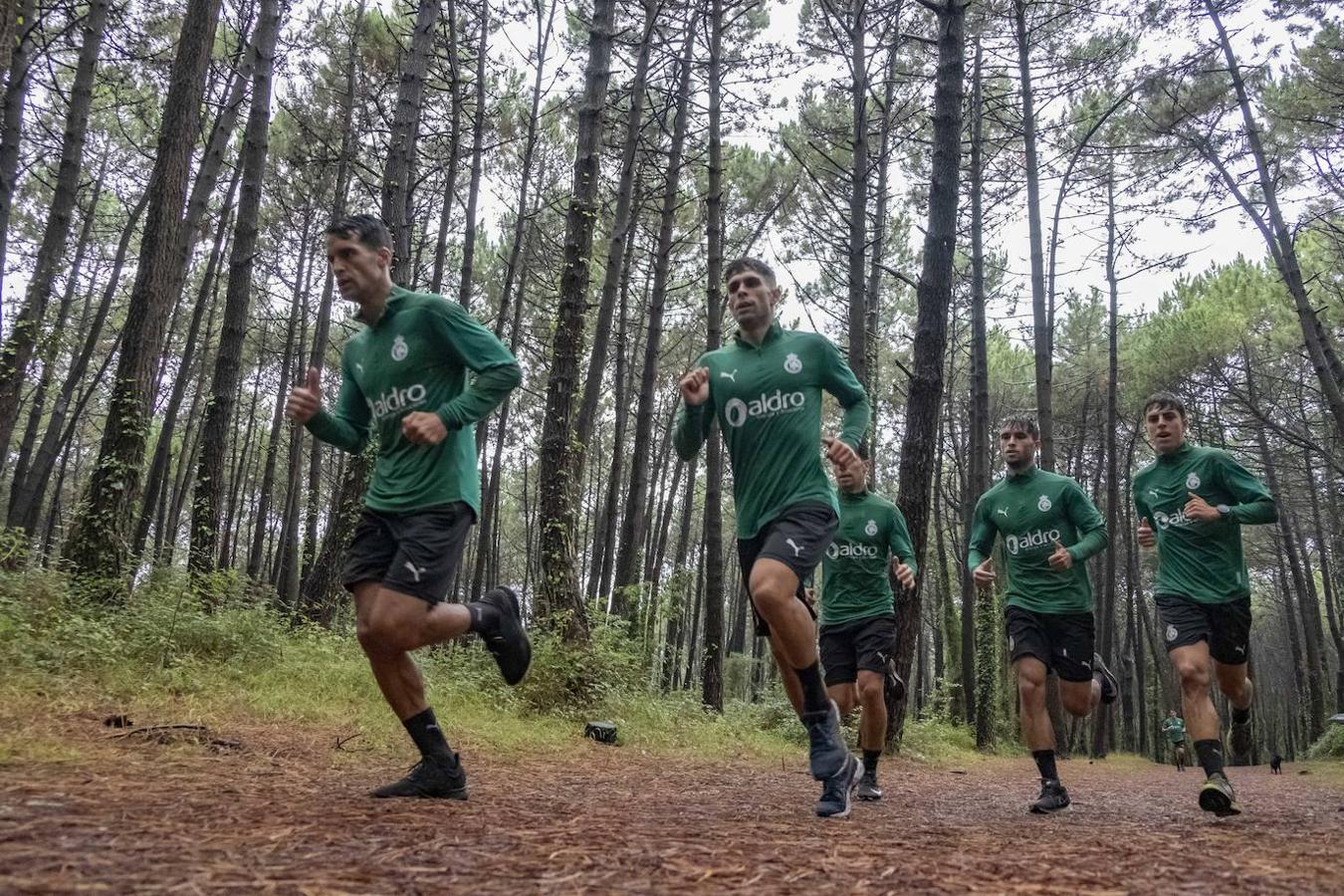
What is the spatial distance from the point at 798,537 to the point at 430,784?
1.92 meters

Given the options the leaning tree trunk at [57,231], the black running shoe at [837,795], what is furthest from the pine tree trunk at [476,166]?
the black running shoe at [837,795]

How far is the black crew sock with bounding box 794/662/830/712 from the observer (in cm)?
386

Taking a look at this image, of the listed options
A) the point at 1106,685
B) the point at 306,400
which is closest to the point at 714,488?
the point at 1106,685

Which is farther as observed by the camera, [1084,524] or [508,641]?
[1084,524]

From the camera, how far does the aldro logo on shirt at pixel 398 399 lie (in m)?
3.80

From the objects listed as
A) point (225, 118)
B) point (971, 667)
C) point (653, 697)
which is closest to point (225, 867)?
point (653, 697)

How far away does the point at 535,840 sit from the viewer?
2.68m

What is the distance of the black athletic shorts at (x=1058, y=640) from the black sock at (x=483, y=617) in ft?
10.8

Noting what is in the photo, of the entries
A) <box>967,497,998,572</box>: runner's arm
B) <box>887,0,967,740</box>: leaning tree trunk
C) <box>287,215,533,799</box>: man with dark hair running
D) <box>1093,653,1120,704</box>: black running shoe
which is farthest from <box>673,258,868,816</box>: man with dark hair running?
<box>887,0,967,740</box>: leaning tree trunk

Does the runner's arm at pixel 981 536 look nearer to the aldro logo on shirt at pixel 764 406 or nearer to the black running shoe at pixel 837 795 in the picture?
the aldro logo on shirt at pixel 764 406

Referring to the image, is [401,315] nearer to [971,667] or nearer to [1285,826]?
[1285,826]

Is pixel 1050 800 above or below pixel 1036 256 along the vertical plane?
below

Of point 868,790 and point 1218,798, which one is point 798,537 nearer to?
point 868,790

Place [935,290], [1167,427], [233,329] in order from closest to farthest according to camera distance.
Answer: [1167,427] → [935,290] → [233,329]
